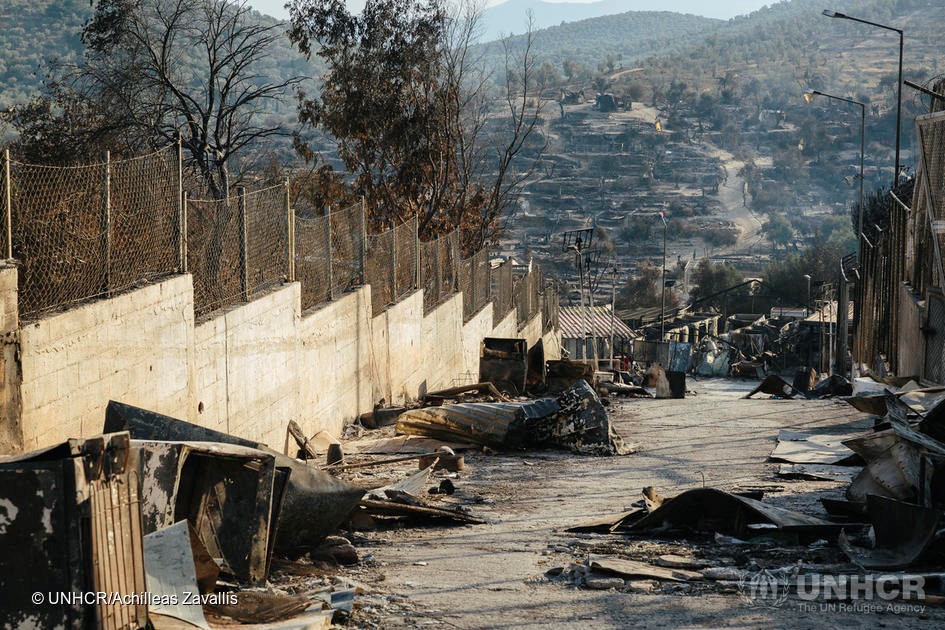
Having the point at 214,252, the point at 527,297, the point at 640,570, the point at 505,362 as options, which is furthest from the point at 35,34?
the point at 640,570

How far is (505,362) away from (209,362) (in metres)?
12.6

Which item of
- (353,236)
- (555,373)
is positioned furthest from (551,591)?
(555,373)

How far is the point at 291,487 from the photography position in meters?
6.86

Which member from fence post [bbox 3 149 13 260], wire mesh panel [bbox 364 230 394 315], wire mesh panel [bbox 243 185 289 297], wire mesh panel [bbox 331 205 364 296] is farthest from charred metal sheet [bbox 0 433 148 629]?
wire mesh panel [bbox 364 230 394 315]

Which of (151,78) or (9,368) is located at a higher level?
(151,78)

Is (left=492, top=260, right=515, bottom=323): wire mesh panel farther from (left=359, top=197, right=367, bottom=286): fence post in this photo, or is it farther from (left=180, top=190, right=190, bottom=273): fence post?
(left=180, top=190, right=190, bottom=273): fence post

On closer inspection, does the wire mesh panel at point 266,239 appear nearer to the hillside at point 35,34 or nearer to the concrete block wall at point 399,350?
the concrete block wall at point 399,350

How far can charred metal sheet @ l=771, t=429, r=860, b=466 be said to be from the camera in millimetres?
11594

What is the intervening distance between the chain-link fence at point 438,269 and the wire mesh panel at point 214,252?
29.8 feet

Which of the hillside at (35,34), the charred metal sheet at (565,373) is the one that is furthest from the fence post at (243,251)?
the hillside at (35,34)

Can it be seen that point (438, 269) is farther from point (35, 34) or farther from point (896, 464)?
point (35, 34)

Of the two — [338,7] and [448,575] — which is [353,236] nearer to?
[448,575]

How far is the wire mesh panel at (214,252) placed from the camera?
410 inches

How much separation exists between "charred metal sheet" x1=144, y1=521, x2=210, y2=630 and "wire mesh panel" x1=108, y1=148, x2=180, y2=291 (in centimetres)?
319
